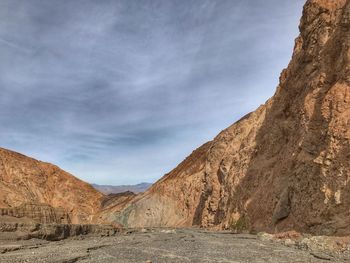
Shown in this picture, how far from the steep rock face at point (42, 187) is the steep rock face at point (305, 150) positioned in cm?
4989

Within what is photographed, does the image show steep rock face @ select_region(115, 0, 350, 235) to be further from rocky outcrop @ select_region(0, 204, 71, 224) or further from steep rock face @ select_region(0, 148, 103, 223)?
steep rock face @ select_region(0, 148, 103, 223)

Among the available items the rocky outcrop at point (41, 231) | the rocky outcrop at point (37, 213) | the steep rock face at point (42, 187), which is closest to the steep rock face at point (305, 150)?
the rocky outcrop at point (41, 231)

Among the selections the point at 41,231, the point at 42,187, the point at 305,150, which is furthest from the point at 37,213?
the point at 42,187

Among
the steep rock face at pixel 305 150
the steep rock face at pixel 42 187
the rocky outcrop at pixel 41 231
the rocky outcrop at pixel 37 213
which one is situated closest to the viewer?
the steep rock face at pixel 305 150

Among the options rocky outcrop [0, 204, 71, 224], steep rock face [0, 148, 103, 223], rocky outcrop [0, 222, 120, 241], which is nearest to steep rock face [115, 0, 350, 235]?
rocky outcrop [0, 222, 120, 241]

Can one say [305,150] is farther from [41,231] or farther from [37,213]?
[37,213]

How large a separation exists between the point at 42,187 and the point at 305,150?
8742cm

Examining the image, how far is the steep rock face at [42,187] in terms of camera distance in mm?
94431

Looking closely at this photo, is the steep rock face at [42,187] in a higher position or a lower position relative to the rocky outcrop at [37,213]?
higher

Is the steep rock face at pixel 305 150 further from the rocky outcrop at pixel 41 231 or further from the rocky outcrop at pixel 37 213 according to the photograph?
the rocky outcrop at pixel 37 213

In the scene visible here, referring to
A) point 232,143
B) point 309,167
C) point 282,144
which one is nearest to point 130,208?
point 232,143

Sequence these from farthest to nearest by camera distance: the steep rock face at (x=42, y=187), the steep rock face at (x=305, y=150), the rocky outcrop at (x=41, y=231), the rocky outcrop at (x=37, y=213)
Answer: the steep rock face at (x=42, y=187) < the rocky outcrop at (x=37, y=213) < the rocky outcrop at (x=41, y=231) < the steep rock face at (x=305, y=150)

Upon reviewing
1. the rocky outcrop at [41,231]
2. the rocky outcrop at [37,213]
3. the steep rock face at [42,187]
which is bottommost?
the rocky outcrop at [41,231]

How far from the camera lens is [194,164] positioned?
306ft
